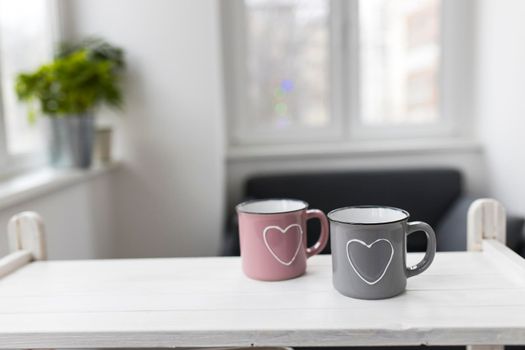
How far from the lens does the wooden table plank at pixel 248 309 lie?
25.8 inches

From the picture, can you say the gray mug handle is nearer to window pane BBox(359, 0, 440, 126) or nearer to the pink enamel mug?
the pink enamel mug

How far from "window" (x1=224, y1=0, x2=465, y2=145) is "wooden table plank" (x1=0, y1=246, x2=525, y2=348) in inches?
65.2

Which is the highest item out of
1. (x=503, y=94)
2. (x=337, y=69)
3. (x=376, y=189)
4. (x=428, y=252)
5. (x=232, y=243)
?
(x=337, y=69)

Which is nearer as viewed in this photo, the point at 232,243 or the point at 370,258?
the point at 370,258

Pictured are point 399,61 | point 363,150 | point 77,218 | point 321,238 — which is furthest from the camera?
point 399,61

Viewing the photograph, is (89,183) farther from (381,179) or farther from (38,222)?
(381,179)

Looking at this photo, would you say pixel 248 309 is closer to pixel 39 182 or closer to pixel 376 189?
pixel 39 182

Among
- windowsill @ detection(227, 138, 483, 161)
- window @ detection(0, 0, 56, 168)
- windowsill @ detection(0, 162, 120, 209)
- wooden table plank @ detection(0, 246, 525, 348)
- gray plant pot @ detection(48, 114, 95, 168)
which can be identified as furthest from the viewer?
windowsill @ detection(227, 138, 483, 161)

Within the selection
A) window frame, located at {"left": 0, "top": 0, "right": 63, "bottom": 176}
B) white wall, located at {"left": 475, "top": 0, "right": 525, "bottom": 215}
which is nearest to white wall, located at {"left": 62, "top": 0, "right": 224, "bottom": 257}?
window frame, located at {"left": 0, "top": 0, "right": 63, "bottom": 176}

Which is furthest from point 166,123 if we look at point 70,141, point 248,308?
point 248,308

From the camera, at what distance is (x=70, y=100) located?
1.87 metres

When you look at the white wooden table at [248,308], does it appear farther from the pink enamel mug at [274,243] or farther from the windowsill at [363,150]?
the windowsill at [363,150]

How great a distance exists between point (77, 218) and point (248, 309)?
1283mm

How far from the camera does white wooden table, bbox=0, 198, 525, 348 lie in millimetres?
656
